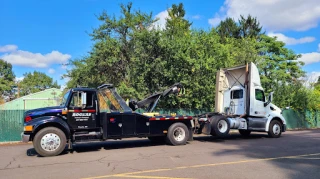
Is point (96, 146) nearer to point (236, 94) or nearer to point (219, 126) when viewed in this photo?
point (219, 126)

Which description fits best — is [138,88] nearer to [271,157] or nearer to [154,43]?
[154,43]

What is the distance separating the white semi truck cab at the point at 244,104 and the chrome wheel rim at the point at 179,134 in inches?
53.6

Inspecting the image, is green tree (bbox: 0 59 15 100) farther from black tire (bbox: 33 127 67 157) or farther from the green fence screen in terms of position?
black tire (bbox: 33 127 67 157)

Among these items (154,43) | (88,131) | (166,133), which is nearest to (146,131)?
(166,133)

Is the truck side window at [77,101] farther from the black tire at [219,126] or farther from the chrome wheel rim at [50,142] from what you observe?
the black tire at [219,126]

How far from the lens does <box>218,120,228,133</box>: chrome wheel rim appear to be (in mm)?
14248

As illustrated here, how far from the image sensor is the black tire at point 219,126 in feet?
45.9

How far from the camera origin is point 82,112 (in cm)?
1123

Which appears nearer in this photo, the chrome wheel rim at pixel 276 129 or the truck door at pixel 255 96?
the truck door at pixel 255 96

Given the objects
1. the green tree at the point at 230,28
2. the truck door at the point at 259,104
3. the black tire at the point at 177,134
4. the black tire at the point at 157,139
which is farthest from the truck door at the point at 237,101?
the green tree at the point at 230,28

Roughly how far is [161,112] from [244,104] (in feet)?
19.0

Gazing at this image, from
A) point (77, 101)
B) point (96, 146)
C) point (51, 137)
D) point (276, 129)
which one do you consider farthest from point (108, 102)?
point (276, 129)

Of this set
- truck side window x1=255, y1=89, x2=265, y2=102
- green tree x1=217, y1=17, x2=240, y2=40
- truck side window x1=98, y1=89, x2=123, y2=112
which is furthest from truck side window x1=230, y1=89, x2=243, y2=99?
green tree x1=217, y1=17, x2=240, y2=40

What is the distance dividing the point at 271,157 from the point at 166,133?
4.65 meters
